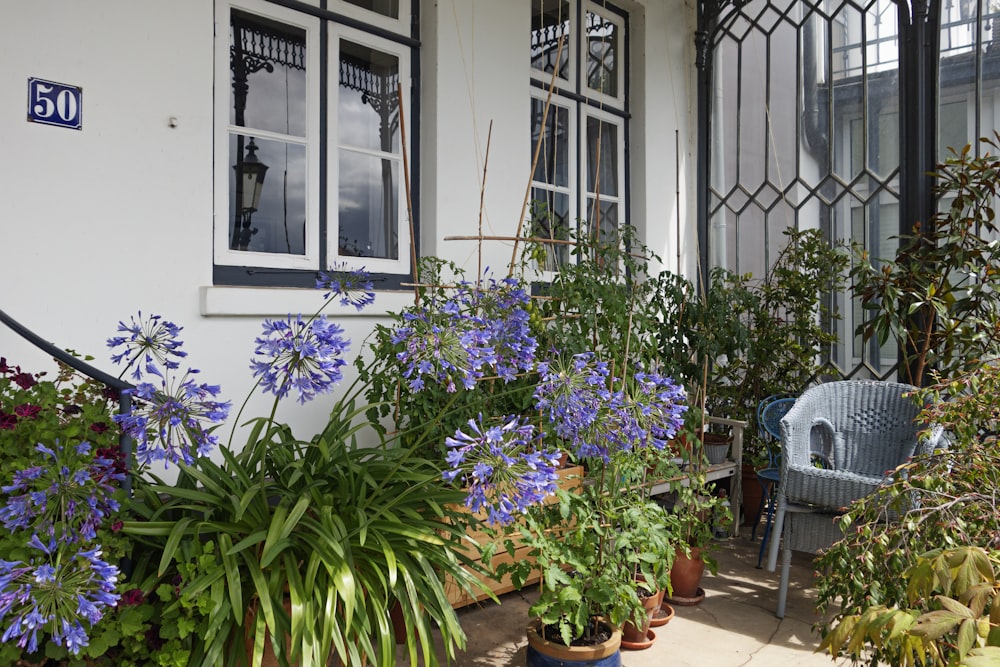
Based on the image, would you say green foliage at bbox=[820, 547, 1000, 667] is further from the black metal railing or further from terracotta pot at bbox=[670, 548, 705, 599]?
terracotta pot at bbox=[670, 548, 705, 599]

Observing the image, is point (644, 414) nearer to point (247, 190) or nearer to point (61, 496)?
point (61, 496)

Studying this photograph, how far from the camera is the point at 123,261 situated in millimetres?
2717

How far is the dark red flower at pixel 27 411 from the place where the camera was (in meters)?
1.87

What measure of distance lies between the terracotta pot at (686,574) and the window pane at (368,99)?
2311mm

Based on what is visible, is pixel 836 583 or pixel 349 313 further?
pixel 349 313

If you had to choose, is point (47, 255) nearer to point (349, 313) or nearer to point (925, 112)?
point (349, 313)

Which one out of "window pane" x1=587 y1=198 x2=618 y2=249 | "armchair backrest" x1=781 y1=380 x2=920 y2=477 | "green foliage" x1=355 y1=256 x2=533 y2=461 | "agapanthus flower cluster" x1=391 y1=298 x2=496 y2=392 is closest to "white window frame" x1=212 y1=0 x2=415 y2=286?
"green foliage" x1=355 y1=256 x2=533 y2=461

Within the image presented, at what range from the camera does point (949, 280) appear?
13.3 ft

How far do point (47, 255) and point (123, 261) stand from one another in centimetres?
24

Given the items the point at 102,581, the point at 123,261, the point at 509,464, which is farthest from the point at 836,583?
the point at 123,261

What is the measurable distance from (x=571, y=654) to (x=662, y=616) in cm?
80

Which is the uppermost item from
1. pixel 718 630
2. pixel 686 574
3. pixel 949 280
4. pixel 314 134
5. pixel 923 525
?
pixel 314 134

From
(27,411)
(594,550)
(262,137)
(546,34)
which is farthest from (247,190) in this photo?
(546,34)

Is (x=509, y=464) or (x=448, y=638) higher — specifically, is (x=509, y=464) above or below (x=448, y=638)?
above
